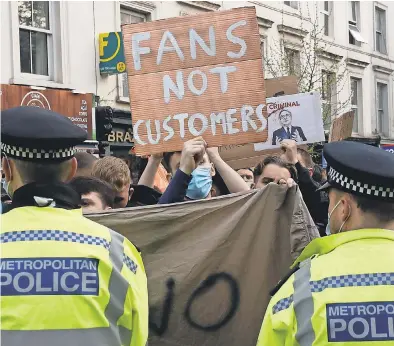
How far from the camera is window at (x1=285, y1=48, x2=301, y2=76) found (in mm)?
18495

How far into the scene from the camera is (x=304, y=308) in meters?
2.33

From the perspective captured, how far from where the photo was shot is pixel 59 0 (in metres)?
14.0

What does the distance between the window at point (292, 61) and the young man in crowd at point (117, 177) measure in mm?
14551

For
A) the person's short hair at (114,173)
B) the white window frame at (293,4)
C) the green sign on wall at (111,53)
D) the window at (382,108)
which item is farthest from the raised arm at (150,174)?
the window at (382,108)

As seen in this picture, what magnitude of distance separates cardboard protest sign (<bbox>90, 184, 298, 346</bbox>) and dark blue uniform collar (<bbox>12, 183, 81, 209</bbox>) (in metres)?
0.93

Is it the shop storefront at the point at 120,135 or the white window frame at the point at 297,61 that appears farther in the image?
the white window frame at the point at 297,61

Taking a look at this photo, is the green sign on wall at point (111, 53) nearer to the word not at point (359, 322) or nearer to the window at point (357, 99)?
the window at point (357, 99)

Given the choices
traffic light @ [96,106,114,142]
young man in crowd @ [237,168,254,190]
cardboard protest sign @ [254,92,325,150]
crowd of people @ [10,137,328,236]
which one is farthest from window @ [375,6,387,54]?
crowd of people @ [10,137,328,236]

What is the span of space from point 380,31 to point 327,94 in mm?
6443

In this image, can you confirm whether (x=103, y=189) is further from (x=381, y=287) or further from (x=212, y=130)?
(x=381, y=287)

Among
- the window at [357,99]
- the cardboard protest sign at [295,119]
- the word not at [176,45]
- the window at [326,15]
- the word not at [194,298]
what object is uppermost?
the window at [326,15]

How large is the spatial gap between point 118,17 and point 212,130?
37.4 ft

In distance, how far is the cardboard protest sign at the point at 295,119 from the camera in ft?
21.0

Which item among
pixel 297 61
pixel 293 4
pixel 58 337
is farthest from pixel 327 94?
pixel 58 337
